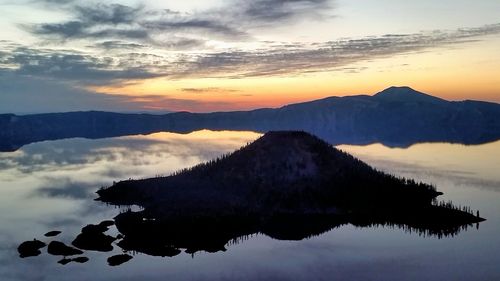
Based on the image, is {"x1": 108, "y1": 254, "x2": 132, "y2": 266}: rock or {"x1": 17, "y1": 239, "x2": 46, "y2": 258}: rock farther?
{"x1": 17, "y1": 239, "x2": 46, "y2": 258}: rock

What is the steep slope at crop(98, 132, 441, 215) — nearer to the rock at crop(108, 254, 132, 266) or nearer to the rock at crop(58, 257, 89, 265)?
the rock at crop(108, 254, 132, 266)

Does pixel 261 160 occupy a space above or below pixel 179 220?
above

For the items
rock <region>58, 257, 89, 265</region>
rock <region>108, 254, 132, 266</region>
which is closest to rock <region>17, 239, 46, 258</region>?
rock <region>58, 257, 89, 265</region>

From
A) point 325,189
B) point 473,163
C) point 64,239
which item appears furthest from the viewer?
point 473,163

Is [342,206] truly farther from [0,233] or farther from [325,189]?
[0,233]

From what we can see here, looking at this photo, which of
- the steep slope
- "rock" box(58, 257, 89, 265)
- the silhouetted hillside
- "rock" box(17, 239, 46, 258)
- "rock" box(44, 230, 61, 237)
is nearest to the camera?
"rock" box(58, 257, 89, 265)

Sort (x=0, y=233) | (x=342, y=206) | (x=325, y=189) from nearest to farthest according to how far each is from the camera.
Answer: (x=0, y=233) → (x=342, y=206) → (x=325, y=189)

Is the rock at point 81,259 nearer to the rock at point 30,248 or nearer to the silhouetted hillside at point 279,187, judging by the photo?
the rock at point 30,248

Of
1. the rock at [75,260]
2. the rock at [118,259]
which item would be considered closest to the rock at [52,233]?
the rock at [75,260]

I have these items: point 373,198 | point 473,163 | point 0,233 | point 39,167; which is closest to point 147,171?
point 39,167
